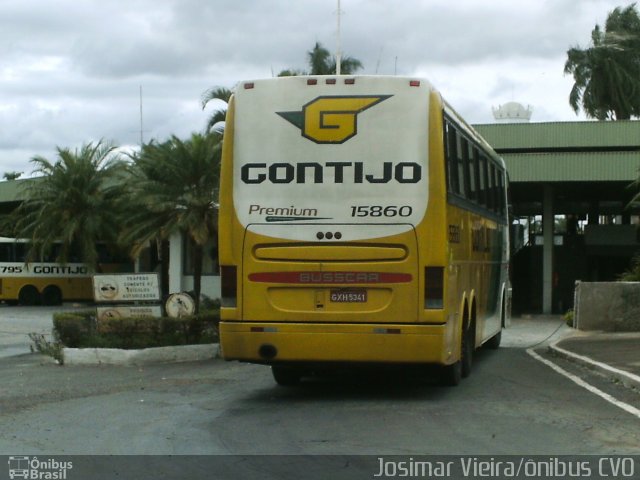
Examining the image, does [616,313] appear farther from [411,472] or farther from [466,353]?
[411,472]

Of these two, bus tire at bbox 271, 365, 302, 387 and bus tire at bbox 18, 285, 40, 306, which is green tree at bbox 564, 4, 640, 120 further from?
bus tire at bbox 271, 365, 302, 387

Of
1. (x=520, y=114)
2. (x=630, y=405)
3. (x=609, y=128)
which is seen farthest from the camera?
(x=520, y=114)

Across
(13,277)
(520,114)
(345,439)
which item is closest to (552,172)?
(520,114)

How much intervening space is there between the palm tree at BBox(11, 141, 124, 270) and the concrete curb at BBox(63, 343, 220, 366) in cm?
2556

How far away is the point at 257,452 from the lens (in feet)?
27.5

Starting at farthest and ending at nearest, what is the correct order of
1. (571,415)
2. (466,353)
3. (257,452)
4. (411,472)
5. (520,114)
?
1. (520,114)
2. (466,353)
3. (571,415)
4. (257,452)
5. (411,472)

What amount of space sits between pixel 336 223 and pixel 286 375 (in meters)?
2.90

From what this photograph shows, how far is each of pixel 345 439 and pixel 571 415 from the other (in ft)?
9.35

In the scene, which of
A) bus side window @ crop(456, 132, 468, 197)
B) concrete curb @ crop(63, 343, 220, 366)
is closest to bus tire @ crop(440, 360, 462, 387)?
bus side window @ crop(456, 132, 468, 197)

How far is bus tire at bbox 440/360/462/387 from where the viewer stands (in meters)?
12.6

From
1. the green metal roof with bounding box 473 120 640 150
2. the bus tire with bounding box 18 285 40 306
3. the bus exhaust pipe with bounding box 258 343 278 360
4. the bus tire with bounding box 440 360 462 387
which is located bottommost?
the bus tire with bounding box 18 285 40 306

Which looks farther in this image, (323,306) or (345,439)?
(323,306)

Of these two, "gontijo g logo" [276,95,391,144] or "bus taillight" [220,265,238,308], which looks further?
"bus taillight" [220,265,238,308]

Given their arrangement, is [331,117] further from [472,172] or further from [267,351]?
[472,172]
